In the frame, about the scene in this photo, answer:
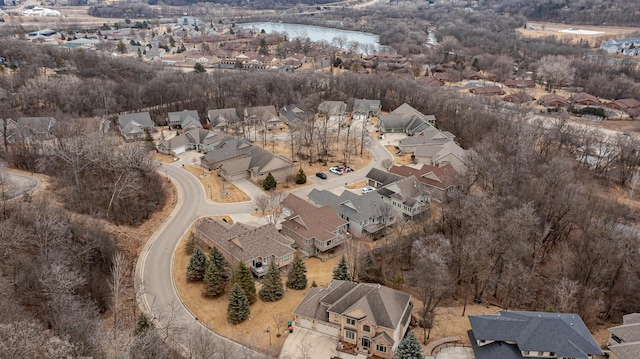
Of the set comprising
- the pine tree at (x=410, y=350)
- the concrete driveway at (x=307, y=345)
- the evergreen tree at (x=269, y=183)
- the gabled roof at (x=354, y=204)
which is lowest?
the evergreen tree at (x=269, y=183)

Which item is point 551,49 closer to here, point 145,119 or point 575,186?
point 575,186

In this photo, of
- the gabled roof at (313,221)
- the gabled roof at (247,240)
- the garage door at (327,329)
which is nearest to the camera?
the garage door at (327,329)

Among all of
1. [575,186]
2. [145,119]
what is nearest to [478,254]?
[575,186]

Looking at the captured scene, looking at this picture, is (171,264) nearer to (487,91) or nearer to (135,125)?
(135,125)

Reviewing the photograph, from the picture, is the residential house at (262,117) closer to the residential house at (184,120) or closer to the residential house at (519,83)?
the residential house at (184,120)

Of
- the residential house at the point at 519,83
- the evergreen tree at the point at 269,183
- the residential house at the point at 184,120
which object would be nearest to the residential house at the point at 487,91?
the residential house at the point at 519,83
